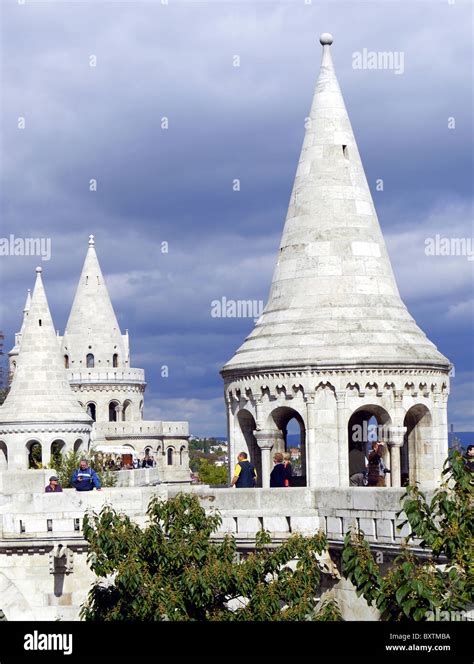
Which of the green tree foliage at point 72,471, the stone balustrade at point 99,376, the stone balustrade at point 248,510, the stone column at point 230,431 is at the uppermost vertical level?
the stone balustrade at point 99,376

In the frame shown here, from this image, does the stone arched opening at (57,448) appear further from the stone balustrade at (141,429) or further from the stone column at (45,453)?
the stone balustrade at (141,429)

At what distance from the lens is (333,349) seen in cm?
2100

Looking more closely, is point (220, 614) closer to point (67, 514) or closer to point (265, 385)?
point (67, 514)

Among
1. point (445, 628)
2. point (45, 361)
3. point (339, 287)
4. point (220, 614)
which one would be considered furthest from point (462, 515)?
point (45, 361)

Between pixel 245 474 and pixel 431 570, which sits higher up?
pixel 245 474

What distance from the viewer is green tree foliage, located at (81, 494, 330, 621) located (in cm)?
1476

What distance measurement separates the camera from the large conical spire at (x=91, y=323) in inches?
2576

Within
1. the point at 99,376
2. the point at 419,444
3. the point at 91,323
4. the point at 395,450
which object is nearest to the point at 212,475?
the point at 99,376

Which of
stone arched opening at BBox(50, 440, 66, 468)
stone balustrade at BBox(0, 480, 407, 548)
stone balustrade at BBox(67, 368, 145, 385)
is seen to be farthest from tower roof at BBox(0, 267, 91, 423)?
stone balustrade at BBox(67, 368, 145, 385)

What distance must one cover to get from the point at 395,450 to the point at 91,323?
4594cm

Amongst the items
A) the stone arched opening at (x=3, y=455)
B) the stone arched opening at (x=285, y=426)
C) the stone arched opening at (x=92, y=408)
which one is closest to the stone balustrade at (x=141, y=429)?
the stone arched opening at (x=92, y=408)

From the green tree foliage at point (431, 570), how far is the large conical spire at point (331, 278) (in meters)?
8.58

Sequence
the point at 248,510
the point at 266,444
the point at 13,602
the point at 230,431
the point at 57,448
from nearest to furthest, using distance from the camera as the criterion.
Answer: the point at 248,510 < the point at 13,602 < the point at 266,444 < the point at 230,431 < the point at 57,448

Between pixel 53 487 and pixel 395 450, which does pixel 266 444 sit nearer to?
pixel 395 450
